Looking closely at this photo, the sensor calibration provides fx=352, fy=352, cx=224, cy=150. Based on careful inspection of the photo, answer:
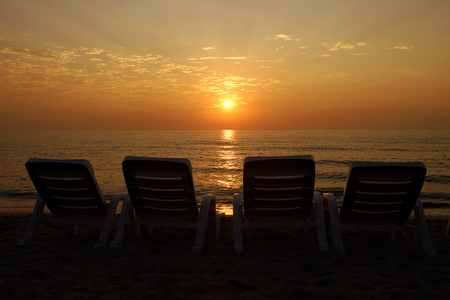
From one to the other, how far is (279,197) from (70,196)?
9.14ft

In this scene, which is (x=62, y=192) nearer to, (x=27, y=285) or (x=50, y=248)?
(x=50, y=248)

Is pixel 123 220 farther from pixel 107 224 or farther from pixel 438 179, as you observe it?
pixel 438 179

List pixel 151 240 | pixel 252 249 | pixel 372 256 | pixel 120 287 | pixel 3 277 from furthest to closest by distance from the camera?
1. pixel 151 240
2. pixel 252 249
3. pixel 372 256
4. pixel 3 277
5. pixel 120 287

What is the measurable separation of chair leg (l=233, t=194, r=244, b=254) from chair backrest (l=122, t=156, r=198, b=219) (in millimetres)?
538

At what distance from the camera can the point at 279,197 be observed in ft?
14.9

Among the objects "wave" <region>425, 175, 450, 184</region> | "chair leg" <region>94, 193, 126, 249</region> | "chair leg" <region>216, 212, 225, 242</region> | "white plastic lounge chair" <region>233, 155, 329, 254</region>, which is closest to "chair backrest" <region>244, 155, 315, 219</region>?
"white plastic lounge chair" <region>233, 155, 329, 254</region>

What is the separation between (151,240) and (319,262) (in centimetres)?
248

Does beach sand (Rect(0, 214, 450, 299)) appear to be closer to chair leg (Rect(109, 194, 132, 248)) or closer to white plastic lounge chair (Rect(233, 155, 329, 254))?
chair leg (Rect(109, 194, 132, 248))

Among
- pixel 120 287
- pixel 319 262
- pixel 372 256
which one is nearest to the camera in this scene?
pixel 120 287

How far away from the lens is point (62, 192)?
4.70m

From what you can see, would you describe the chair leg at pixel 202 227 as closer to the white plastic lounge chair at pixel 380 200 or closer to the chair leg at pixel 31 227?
the white plastic lounge chair at pixel 380 200

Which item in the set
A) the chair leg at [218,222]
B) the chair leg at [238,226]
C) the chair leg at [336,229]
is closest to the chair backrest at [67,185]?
the chair leg at [218,222]

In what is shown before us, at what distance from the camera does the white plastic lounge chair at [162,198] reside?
4.35 meters

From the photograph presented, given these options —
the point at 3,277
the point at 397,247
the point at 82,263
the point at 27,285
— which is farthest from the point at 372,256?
the point at 3,277
